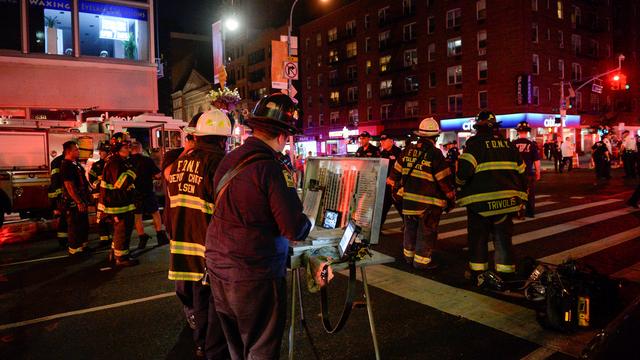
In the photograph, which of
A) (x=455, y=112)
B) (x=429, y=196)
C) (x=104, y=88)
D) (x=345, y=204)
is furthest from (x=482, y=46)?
(x=345, y=204)

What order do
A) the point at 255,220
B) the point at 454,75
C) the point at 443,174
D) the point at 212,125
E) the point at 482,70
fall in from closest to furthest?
the point at 255,220 < the point at 212,125 < the point at 443,174 < the point at 482,70 < the point at 454,75

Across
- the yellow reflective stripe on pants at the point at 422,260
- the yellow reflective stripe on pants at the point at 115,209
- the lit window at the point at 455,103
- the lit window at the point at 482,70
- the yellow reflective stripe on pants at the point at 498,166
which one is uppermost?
the lit window at the point at 482,70

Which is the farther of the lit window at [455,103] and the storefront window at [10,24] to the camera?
the lit window at [455,103]

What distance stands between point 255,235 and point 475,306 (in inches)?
130

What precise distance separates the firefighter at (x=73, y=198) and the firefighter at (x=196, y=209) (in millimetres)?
4732

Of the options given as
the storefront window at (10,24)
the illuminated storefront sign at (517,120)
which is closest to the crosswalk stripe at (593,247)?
the storefront window at (10,24)

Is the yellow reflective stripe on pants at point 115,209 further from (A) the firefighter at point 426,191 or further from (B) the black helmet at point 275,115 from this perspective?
(B) the black helmet at point 275,115

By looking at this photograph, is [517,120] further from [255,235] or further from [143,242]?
[255,235]

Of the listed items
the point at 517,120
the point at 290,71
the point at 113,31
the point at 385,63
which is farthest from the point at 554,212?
the point at 385,63

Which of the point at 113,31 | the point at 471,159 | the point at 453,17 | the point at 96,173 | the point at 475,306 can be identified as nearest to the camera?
the point at 475,306

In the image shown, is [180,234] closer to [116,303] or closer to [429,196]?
[116,303]

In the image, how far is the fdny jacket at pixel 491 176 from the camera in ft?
17.5

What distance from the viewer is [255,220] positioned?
2.59 m

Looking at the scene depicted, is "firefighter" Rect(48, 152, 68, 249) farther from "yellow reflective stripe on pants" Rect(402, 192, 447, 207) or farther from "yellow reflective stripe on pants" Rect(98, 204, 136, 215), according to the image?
"yellow reflective stripe on pants" Rect(402, 192, 447, 207)
